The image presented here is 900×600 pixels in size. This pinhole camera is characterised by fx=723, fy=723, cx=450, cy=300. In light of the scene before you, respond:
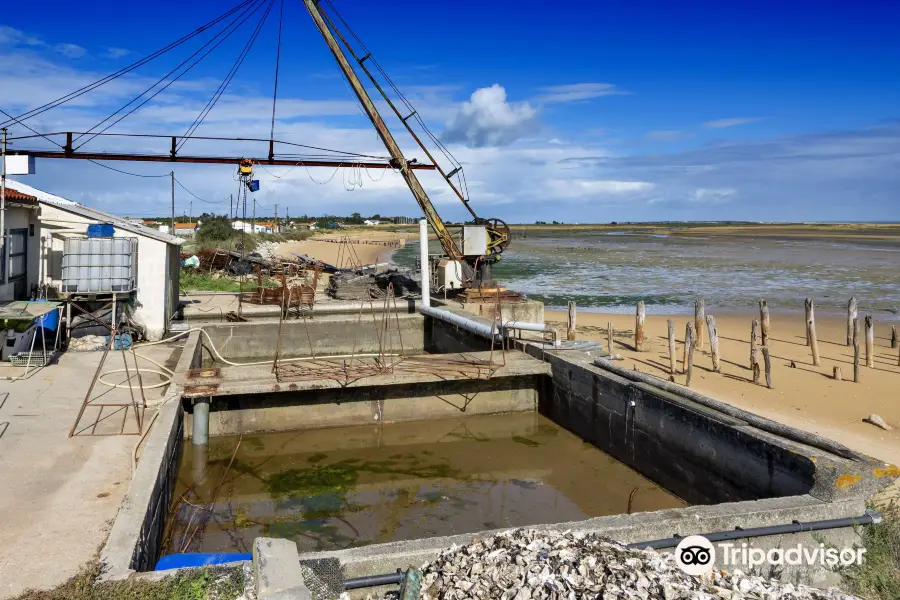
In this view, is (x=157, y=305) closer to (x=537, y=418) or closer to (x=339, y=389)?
(x=339, y=389)

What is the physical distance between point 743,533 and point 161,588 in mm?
4978

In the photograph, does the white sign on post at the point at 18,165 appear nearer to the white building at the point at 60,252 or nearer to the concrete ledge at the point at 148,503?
the white building at the point at 60,252

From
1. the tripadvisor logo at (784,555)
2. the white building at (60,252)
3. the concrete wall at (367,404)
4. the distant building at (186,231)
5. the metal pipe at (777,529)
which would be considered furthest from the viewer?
the distant building at (186,231)

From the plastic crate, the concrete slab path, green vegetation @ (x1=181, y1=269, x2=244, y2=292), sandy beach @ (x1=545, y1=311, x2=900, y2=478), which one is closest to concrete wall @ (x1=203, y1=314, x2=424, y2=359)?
the plastic crate

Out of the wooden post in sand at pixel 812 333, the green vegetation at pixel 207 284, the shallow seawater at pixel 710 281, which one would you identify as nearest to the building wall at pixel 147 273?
the green vegetation at pixel 207 284

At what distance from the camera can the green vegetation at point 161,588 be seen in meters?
5.13

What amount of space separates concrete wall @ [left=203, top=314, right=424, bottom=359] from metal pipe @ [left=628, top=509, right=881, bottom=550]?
42.3 feet

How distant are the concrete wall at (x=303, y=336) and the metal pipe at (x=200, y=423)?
6114mm

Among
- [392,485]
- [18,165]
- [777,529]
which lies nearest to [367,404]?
[392,485]

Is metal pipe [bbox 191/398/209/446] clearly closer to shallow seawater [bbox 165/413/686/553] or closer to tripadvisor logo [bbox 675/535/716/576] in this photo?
shallow seawater [bbox 165/413/686/553]

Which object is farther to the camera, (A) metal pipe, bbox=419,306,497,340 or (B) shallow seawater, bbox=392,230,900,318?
(B) shallow seawater, bbox=392,230,900,318

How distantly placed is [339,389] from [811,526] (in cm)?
842

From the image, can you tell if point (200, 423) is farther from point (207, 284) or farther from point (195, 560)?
point (207, 284)

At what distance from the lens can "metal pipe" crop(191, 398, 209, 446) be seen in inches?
480
